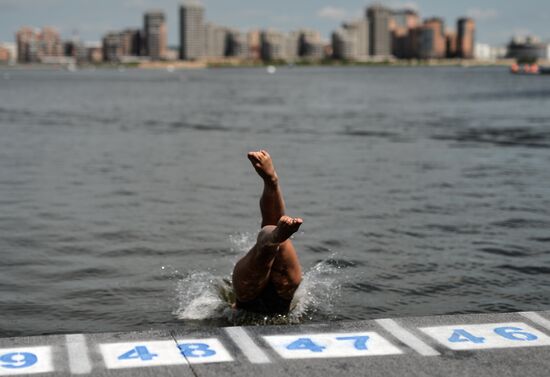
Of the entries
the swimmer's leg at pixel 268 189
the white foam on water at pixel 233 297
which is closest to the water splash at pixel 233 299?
the white foam on water at pixel 233 297

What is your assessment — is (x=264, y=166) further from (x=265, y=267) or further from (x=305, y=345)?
(x=305, y=345)

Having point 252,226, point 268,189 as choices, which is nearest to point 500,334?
point 268,189

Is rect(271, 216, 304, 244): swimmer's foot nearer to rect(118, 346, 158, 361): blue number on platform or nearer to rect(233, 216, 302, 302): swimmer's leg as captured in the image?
rect(233, 216, 302, 302): swimmer's leg

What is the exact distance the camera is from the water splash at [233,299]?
33.7 feet

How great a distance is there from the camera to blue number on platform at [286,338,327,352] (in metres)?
7.82

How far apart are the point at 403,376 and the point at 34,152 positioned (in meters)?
29.8

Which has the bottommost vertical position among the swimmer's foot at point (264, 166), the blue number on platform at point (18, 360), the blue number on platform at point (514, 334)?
the blue number on platform at point (18, 360)

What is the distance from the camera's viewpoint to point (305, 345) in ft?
26.0

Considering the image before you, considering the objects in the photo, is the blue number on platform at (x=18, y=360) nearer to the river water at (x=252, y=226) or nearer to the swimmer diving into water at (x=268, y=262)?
the swimmer diving into water at (x=268, y=262)

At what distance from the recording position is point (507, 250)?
15.6m

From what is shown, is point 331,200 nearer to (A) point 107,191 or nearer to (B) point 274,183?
(A) point 107,191

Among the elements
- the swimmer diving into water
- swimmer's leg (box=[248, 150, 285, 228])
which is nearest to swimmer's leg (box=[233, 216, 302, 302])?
the swimmer diving into water

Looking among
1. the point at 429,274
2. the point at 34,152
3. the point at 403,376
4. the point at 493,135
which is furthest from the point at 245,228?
the point at 493,135

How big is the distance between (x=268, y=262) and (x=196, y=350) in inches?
58.7
